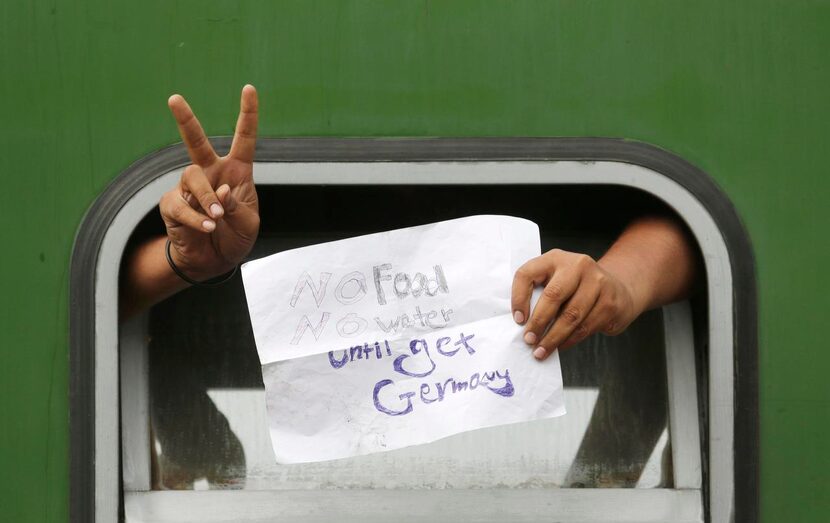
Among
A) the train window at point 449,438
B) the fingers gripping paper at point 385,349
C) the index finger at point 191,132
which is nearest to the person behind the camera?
the index finger at point 191,132

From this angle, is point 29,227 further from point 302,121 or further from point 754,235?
point 754,235

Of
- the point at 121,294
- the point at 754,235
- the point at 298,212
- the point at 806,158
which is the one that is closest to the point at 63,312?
the point at 121,294

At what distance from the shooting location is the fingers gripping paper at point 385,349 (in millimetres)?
1469

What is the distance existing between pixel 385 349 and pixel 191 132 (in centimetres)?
43

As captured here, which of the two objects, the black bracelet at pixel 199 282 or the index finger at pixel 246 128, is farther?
the black bracelet at pixel 199 282

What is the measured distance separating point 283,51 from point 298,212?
0.27 meters

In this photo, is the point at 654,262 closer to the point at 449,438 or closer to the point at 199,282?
the point at 449,438

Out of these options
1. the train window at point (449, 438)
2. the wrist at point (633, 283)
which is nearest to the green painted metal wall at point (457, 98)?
the train window at point (449, 438)

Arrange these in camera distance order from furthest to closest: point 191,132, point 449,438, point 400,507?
point 449,438, point 400,507, point 191,132

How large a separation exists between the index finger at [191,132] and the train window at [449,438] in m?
0.16

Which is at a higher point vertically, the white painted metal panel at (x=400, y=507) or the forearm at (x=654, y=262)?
the forearm at (x=654, y=262)

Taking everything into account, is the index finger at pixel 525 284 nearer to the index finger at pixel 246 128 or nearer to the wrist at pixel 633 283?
the wrist at pixel 633 283

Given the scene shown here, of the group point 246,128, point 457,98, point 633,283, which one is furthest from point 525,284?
point 246,128

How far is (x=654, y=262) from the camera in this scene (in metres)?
1.59
